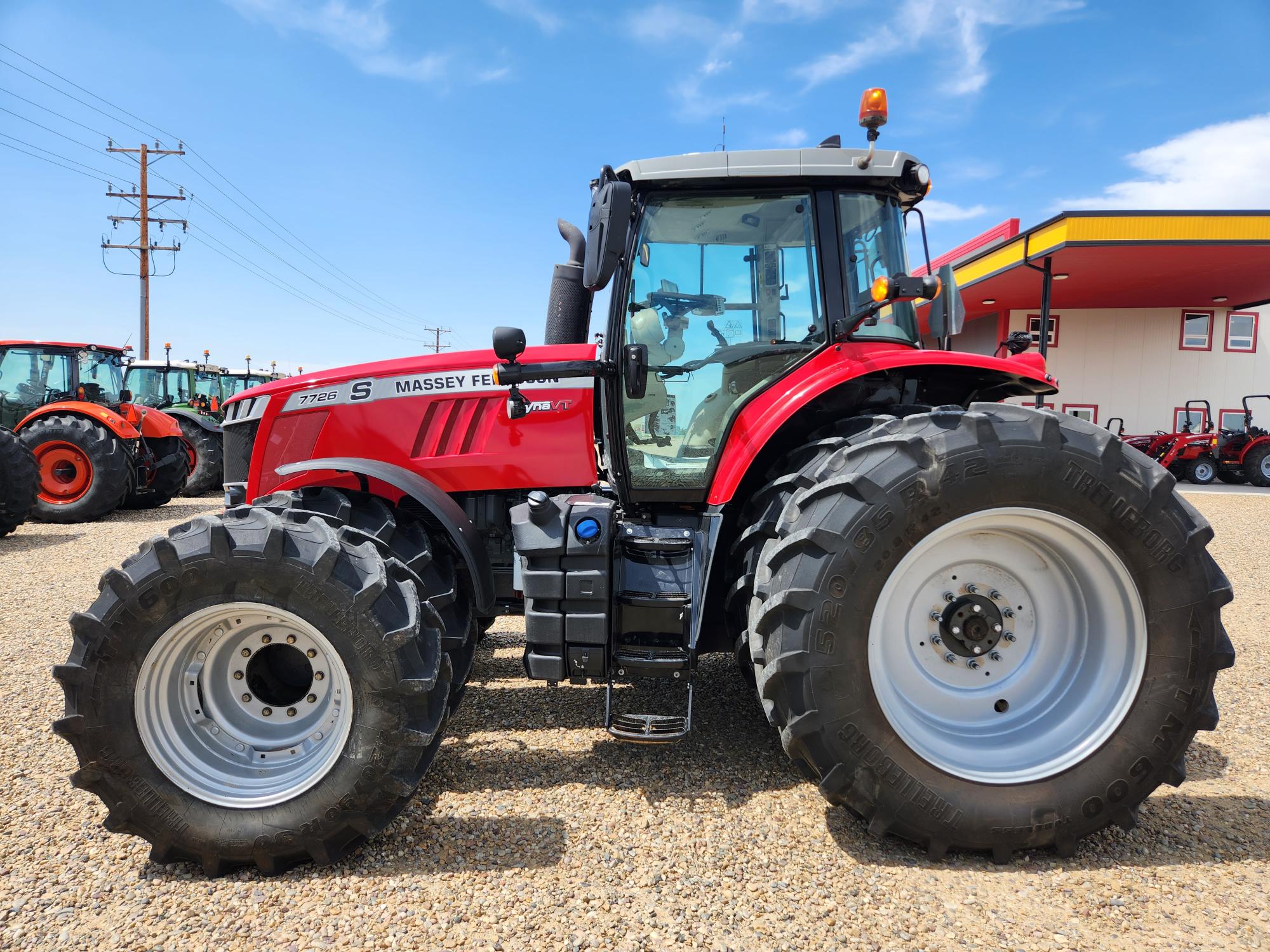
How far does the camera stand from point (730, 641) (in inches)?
109

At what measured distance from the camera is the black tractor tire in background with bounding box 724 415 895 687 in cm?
245

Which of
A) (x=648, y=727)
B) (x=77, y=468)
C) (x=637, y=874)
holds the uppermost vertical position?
(x=77, y=468)

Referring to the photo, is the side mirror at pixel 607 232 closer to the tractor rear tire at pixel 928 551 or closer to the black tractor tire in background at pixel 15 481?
the tractor rear tire at pixel 928 551

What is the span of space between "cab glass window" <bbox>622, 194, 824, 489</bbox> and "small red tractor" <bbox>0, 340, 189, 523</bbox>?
8.73 metres

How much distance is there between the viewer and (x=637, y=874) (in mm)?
2141

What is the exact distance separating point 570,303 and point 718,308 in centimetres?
86

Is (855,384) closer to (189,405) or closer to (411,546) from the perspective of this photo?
(411,546)

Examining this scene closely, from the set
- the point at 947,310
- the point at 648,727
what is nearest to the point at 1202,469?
the point at 947,310

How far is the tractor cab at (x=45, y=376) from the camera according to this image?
9.84 meters

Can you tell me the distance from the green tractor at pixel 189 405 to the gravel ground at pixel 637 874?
9.28 m

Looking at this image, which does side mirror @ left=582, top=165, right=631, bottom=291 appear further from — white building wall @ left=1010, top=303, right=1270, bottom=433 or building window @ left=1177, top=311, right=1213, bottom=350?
building window @ left=1177, top=311, right=1213, bottom=350

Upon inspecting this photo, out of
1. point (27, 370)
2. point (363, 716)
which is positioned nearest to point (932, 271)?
point (363, 716)

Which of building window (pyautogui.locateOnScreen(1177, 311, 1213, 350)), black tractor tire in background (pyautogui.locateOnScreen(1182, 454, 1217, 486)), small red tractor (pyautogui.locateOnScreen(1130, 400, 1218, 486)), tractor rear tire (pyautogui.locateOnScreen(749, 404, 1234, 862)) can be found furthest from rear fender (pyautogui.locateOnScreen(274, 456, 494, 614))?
building window (pyautogui.locateOnScreen(1177, 311, 1213, 350))

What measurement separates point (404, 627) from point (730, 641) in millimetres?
1215
